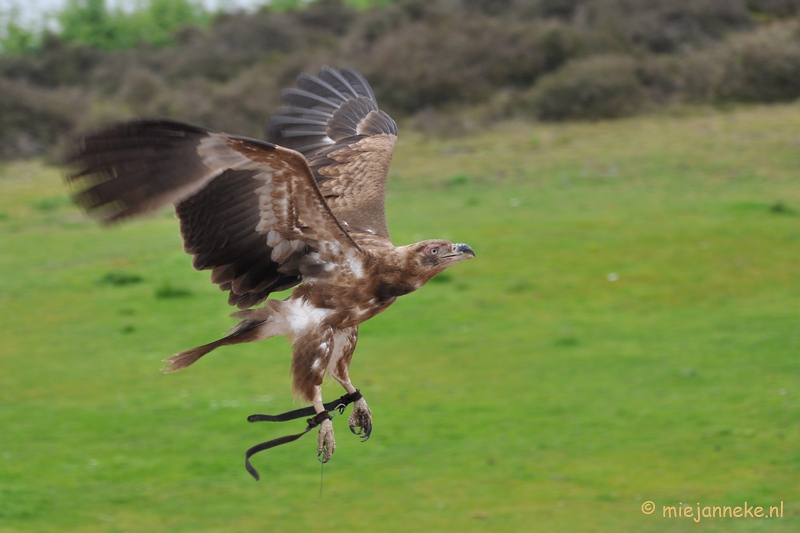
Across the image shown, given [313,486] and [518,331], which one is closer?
[313,486]

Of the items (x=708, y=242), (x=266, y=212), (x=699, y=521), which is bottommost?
(x=708, y=242)

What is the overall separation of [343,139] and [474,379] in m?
5.74

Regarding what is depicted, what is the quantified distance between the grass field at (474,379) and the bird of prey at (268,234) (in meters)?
3.75

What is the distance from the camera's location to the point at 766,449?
35.4 ft

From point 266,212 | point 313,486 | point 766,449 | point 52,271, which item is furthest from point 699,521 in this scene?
point 52,271

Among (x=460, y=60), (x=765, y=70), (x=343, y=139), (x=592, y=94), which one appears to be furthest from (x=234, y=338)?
(x=460, y=60)

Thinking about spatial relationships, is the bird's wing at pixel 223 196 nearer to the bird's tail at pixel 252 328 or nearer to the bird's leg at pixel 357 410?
the bird's tail at pixel 252 328

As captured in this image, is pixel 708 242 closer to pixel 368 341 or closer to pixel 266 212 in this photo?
pixel 368 341

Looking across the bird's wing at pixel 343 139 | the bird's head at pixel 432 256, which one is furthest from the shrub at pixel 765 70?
the bird's head at pixel 432 256

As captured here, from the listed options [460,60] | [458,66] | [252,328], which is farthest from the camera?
[460,60]

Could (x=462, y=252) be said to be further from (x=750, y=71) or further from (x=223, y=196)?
(x=750, y=71)

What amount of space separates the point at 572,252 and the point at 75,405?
29.0ft

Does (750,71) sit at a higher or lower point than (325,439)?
lower

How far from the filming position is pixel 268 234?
6309 mm
